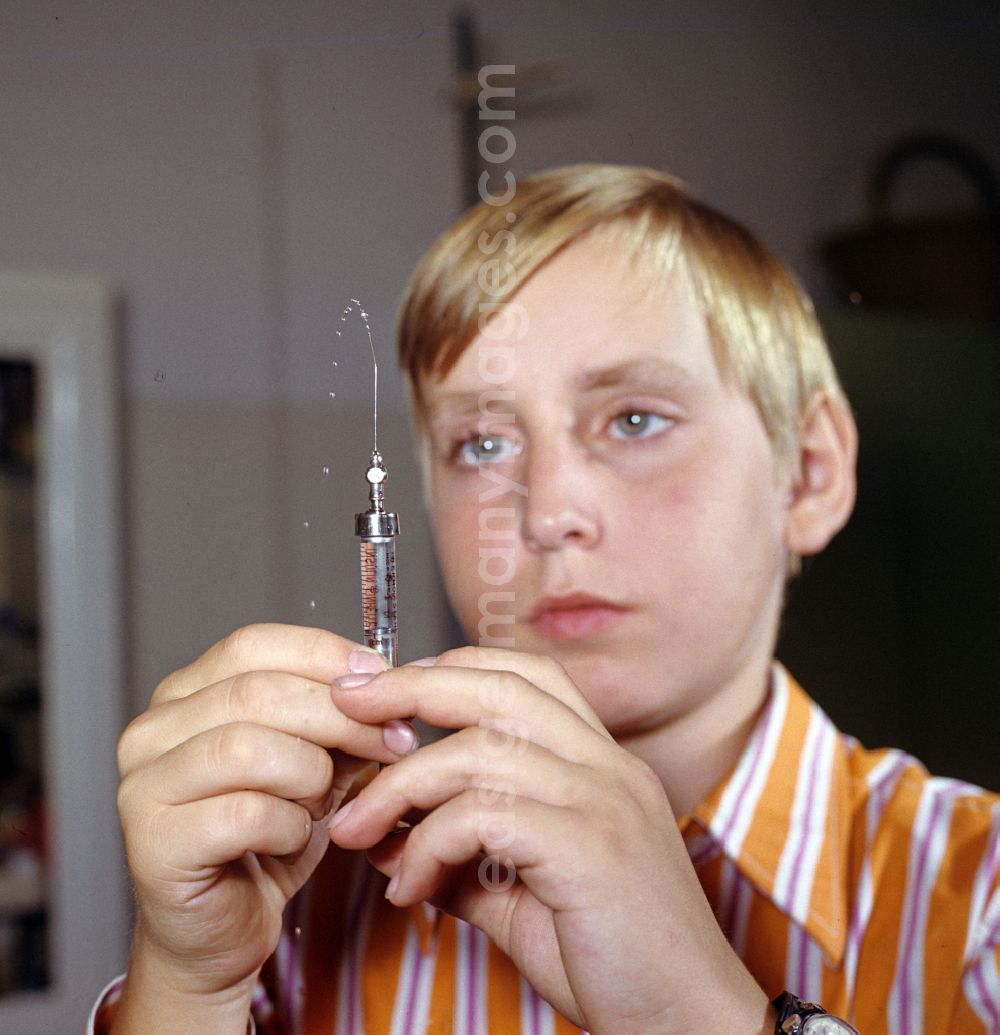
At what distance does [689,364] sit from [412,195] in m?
0.18

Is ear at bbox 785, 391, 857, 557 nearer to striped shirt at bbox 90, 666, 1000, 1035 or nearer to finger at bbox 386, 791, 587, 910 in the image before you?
striped shirt at bbox 90, 666, 1000, 1035

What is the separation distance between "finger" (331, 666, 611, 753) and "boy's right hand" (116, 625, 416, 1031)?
0.04 ft

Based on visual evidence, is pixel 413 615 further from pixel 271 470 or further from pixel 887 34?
pixel 887 34

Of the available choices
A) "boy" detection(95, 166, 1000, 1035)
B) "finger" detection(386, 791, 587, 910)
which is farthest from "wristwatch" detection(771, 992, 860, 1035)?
"finger" detection(386, 791, 587, 910)

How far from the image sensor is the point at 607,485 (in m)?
0.51

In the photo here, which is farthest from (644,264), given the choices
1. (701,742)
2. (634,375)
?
(701,742)

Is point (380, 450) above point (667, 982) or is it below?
above

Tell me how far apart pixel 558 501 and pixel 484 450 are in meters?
0.06

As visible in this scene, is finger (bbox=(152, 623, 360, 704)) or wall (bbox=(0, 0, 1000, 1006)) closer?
finger (bbox=(152, 623, 360, 704))

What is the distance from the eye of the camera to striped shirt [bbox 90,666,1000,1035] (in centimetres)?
50

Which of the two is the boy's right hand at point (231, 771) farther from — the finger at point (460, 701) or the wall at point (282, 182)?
the wall at point (282, 182)

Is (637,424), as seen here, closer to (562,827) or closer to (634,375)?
(634,375)

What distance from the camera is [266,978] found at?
0.55 m

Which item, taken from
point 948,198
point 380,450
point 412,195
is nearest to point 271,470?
point 380,450
